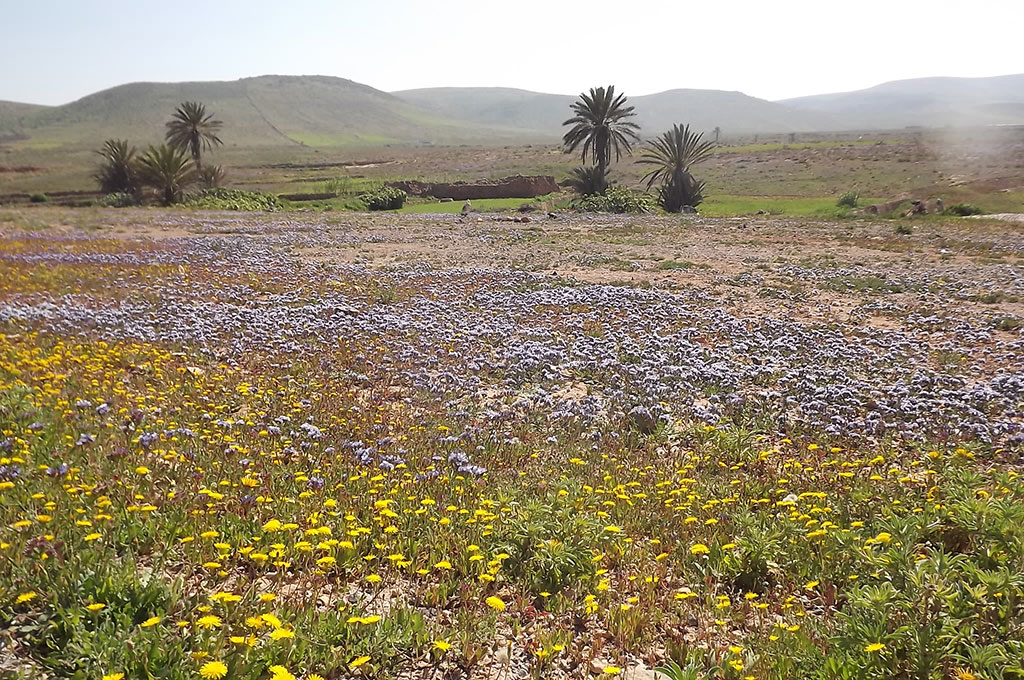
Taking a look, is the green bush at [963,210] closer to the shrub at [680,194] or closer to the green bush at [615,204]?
the shrub at [680,194]

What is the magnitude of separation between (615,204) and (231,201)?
29106 millimetres

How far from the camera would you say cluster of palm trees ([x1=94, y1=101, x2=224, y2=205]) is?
45094 mm

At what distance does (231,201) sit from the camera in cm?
4700

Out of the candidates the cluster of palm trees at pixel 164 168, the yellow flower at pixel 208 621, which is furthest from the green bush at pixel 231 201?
the yellow flower at pixel 208 621

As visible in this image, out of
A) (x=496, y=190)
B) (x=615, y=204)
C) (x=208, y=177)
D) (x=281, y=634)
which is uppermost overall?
→ (x=208, y=177)

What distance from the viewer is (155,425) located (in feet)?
20.6

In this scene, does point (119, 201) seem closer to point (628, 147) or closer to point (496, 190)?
point (496, 190)

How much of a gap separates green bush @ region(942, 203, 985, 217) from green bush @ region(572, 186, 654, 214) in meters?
18.4

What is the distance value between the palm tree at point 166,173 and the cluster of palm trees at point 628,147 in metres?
28.8

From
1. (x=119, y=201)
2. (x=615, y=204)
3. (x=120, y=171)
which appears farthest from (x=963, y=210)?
(x=120, y=171)

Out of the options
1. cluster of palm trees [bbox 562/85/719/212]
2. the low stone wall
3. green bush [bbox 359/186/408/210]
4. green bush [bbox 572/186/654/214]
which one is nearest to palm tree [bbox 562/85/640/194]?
cluster of palm trees [bbox 562/85/719/212]

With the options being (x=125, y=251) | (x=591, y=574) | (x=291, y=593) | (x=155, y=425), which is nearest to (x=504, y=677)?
(x=591, y=574)

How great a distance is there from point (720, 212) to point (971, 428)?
39150mm

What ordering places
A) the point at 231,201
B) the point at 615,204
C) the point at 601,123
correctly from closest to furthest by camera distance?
the point at 615,204
the point at 231,201
the point at 601,123
